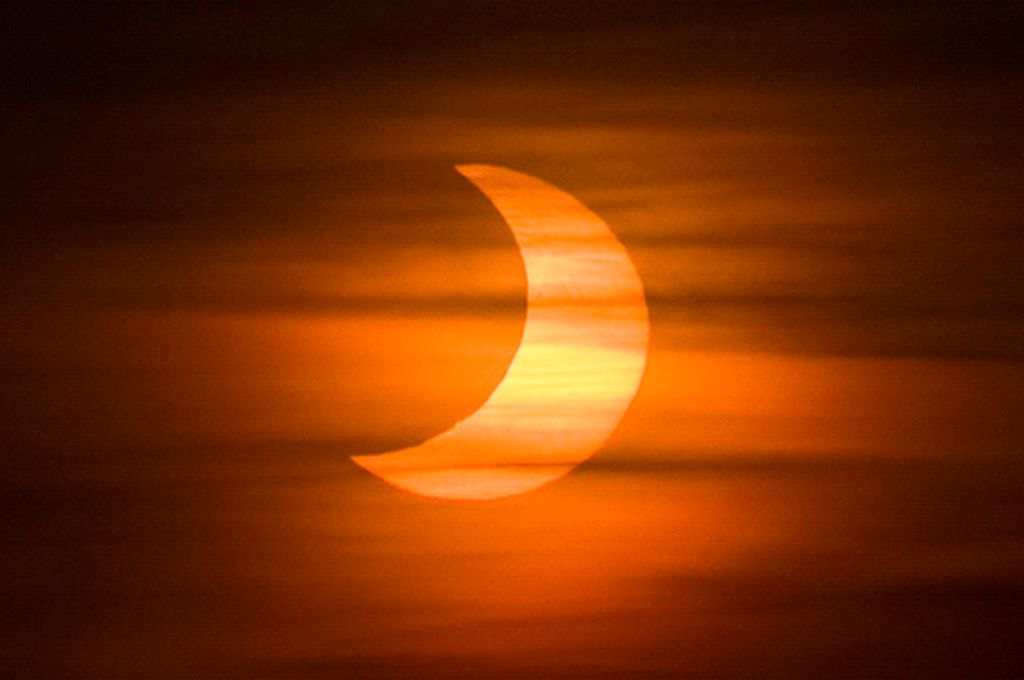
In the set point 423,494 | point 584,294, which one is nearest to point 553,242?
point 584,294

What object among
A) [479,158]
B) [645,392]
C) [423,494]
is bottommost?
[423,494]

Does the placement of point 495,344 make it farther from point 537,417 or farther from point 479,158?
point 479,158

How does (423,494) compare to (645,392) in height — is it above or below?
below

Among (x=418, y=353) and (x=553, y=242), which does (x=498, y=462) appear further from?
(x=553, y=242)

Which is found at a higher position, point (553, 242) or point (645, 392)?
point (553, 242)

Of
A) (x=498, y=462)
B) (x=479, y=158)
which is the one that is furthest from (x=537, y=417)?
(x=479, y=158)

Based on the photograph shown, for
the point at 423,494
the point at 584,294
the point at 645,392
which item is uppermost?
the point at 584,294
